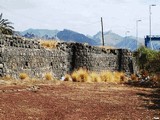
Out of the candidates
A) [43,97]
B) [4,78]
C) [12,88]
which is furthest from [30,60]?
[43,97]

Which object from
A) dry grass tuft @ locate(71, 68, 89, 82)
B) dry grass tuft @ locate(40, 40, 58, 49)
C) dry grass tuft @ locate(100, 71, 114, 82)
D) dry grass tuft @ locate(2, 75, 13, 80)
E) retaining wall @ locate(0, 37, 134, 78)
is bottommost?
dry grass tuft @ locate(100, 71, 114, 82)

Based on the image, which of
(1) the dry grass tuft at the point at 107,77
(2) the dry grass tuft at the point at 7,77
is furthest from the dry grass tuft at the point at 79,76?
(2) the dry grass tuft at the point at 7,77

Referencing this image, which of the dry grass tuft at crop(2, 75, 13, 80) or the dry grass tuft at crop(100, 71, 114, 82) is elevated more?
the dry grass tuft at crop(2, 75, 13, 80)

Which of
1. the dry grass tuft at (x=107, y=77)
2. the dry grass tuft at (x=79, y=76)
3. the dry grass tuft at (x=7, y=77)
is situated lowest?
the dry grass tuft at (x=107, y=77)

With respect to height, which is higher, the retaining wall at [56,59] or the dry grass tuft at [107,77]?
the retaining wall at [56,59]

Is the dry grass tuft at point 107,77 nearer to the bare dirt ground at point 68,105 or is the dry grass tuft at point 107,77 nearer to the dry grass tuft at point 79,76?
the dry grass tuft at point 79,76

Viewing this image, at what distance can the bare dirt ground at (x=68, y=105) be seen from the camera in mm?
13297

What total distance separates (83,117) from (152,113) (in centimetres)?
276

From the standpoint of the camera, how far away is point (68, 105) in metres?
15.6

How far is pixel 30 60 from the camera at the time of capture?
2631cm

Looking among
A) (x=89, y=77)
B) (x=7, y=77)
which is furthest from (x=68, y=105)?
(x=89, y=77)

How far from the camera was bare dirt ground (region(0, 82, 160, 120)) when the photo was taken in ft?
43.6

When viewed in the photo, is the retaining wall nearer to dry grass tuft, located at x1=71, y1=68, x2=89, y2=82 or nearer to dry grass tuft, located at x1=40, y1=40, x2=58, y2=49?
dry grass tuft, located at x1=40, y1=40, x2=58, y2=49

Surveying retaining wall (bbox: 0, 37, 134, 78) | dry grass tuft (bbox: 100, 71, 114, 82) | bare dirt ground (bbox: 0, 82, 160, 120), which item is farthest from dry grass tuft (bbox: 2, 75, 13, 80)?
dry grass tuft (bbox: 100, 71, 114, 82)
